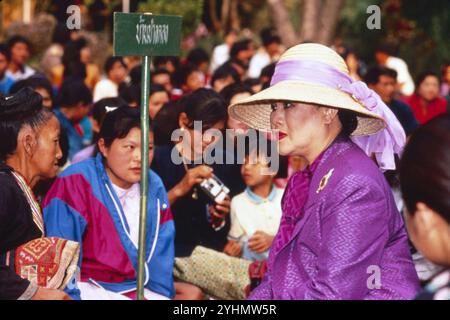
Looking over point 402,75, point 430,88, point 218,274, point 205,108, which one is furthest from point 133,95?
point 402,75

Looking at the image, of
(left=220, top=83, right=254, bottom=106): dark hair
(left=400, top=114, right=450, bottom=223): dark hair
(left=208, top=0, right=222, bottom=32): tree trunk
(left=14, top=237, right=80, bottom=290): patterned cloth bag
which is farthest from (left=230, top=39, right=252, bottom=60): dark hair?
(left=400, top=114, right=450, bottom=223): dark hair

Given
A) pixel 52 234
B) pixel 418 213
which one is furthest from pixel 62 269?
pixel 418 213

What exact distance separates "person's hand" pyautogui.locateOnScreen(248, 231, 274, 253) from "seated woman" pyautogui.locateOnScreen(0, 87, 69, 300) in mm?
1760

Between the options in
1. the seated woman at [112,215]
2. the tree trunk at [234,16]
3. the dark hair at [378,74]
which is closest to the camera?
the seated woman at [112,215]

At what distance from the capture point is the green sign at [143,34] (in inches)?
143

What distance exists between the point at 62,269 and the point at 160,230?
1.45 m

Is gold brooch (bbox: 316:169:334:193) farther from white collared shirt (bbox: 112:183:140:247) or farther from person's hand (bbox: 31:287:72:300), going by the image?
white collared shirt (bbox: 112:183:140:247)

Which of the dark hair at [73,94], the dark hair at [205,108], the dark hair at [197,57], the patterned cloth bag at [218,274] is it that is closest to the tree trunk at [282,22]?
the dark hair at [197,57]

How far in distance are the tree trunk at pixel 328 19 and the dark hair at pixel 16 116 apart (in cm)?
1246

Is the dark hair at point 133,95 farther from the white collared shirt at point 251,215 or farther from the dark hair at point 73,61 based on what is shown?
the dark hair at point 73,61

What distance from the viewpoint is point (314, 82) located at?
11.3 ft

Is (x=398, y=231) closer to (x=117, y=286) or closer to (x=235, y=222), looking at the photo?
(x=117, y=286)

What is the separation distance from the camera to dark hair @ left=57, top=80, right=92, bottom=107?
773 cm

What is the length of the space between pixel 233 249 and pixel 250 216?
11.3 inches
